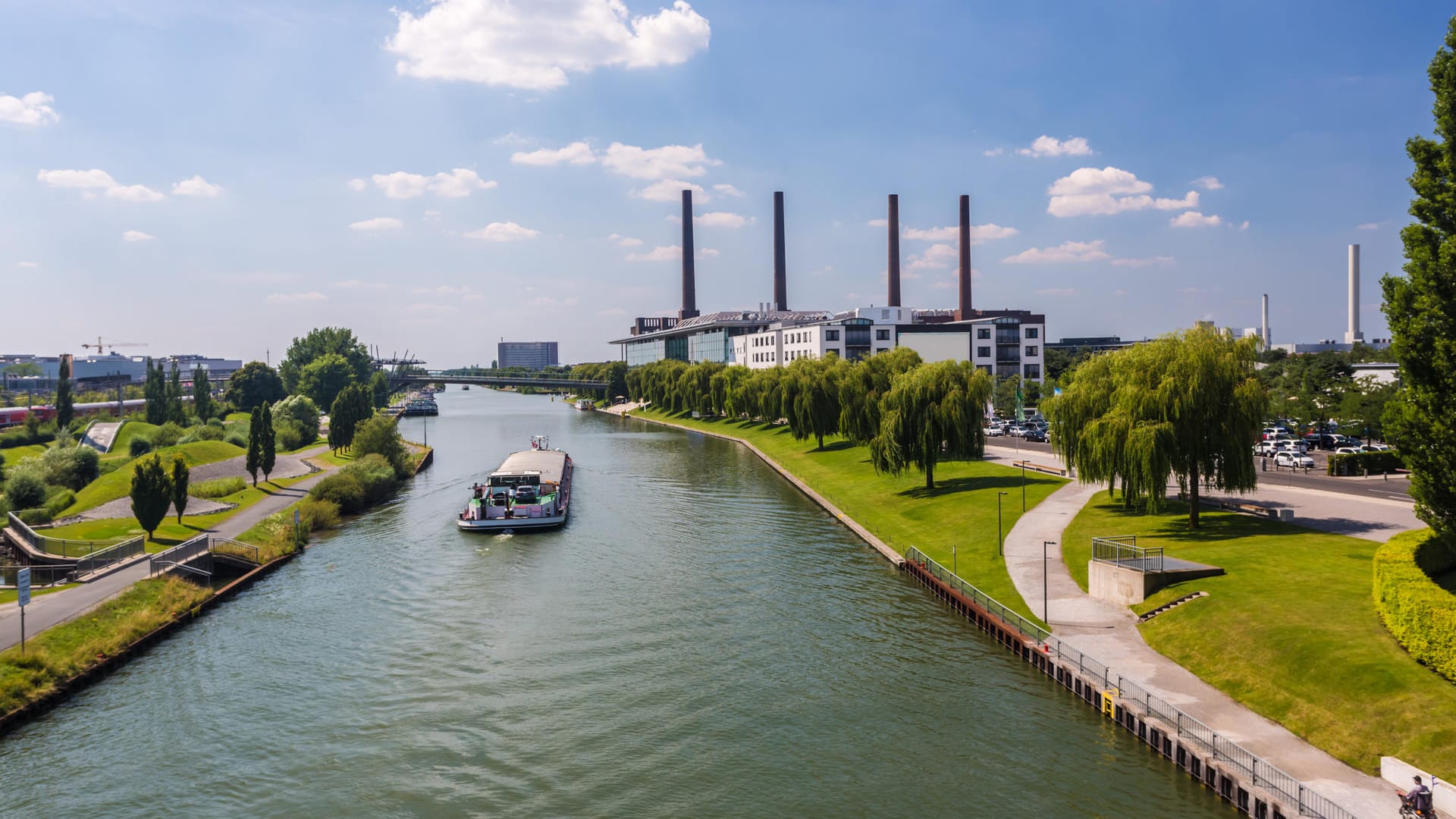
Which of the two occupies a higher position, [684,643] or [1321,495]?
[1321,495]

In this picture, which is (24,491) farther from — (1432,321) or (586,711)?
(1432,321)

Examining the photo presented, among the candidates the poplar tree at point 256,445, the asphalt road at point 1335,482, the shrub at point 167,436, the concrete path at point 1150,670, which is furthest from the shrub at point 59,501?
the asphalt road at point 1335,482

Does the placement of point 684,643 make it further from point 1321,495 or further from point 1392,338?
point 1321,495

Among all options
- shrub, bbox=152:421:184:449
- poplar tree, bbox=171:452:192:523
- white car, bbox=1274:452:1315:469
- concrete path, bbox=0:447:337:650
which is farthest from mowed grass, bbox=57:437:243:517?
white car, bbox=1274:452:1315:469

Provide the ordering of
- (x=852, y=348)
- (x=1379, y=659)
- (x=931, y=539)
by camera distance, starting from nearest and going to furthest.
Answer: (x=1379, y=659)
(x=931, y=539)
(x=852, y=348)

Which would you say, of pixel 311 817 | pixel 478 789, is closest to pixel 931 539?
pixel 478 789

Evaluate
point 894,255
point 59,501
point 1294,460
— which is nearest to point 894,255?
point 894,255

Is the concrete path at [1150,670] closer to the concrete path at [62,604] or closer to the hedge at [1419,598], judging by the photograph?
the hedge at [1419,598]
